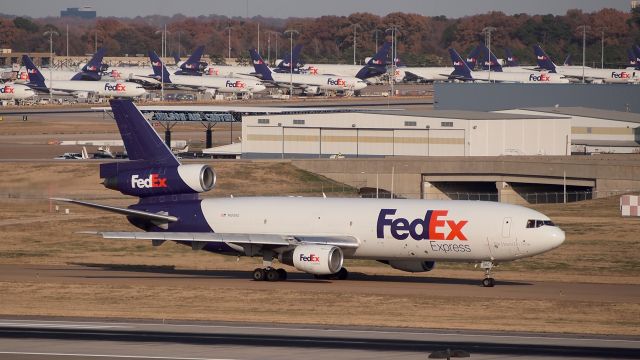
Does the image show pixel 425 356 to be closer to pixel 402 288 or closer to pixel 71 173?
pixel 402 288

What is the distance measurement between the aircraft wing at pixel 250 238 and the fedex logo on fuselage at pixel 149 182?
373 centimetres

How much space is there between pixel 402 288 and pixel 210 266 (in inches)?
610

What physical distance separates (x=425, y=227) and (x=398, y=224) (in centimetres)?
143

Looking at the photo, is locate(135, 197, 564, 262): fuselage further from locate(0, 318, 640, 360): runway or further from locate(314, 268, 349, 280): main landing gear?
locate(0, 318, 640, 360): runway

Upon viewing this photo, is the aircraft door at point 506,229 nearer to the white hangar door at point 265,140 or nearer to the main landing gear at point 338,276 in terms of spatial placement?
the main landing gear at point 338,276

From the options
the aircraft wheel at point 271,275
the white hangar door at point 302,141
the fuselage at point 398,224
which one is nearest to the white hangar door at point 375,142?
the white hangar door at point 302,141

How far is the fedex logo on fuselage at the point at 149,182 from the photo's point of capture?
62969mm

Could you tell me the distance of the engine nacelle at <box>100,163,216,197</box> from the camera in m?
63.0

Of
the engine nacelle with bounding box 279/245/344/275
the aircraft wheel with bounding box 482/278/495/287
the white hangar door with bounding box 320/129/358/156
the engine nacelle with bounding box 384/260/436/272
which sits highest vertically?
the white hangar door with bounding box 320/129/358/156

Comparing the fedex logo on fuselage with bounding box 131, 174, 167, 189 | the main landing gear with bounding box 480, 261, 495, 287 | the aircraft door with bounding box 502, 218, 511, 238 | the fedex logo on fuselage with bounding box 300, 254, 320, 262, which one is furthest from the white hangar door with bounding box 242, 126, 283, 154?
the aircraft door with bounding box 502, 218, 511, 238

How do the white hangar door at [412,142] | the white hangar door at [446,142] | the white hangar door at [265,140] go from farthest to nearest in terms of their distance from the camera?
the white hangar door at [265,140] → the white hangar door at [412,142] → the white hangar door at [446,142]

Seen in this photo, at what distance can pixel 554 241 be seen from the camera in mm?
56375

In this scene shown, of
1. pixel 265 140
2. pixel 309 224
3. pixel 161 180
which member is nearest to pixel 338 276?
pixel 309 224

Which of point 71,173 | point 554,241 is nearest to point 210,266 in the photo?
point 554,241
